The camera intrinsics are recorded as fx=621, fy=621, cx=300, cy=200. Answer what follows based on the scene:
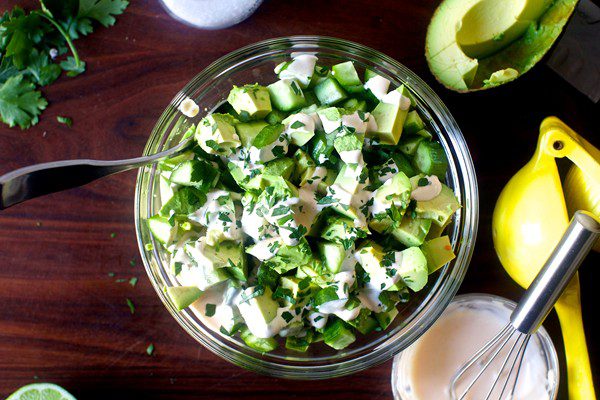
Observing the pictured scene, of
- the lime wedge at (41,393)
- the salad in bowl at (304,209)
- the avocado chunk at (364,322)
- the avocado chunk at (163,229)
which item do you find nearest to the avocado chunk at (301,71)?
the salad in bowl at (304,209)

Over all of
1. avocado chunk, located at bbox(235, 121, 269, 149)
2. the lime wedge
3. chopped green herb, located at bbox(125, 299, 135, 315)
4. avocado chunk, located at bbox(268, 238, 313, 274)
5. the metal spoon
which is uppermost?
avocado chunk, located at bbox(235, 121, 269, 149)

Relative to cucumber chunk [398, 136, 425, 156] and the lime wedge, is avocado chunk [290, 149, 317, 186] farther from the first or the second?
the lime wedge

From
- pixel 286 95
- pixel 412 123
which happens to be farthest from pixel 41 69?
pixel 412 123

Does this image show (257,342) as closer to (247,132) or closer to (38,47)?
(247,132)

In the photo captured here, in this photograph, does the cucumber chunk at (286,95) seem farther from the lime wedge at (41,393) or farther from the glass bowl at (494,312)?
the lime wedge at (41,393)

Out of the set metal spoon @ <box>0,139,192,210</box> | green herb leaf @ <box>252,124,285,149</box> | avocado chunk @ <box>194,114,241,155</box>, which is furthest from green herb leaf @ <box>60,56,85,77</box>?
green herb leaf @ <box>252,124,285,149</box>
